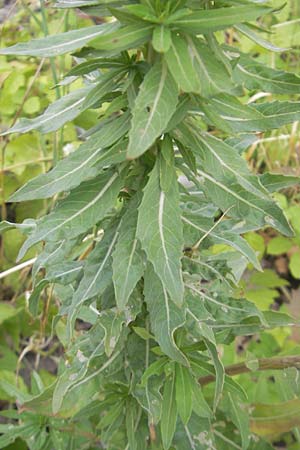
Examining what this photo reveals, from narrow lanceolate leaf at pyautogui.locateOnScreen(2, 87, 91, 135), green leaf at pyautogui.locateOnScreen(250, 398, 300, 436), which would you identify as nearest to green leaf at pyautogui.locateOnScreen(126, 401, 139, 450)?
green leaf at pyautogui.locateOnScreen(250, 398, 300, 436)

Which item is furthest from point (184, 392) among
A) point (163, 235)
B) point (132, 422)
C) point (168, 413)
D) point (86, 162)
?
point (86, 162)

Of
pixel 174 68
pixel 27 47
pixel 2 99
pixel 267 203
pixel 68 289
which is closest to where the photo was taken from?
pixel 174 68

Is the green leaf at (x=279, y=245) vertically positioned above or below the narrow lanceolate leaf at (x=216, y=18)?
below

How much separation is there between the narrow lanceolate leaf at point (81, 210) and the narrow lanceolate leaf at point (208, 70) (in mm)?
321

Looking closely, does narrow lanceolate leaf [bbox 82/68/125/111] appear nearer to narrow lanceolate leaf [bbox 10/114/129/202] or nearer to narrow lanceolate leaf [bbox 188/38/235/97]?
narrow lanceolate leaf [bbox 10/114/129/202]

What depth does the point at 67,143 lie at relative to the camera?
2852 millimetres

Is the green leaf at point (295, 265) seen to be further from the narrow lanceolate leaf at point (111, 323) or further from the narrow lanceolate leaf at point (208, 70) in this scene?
the narrow lanceolate leaf at point (208, 70)

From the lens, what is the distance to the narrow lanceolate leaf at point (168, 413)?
1462mm

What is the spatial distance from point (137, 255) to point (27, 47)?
0.45m

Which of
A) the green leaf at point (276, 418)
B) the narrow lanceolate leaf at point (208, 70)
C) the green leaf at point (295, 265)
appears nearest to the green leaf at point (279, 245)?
the green leaf at point (295, 265)

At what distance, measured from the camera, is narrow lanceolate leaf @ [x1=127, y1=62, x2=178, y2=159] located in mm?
1027

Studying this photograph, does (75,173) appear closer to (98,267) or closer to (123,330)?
(98,267)

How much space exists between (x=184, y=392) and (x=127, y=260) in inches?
14.8

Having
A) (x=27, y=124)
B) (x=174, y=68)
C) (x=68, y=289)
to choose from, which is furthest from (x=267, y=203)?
(x=68, y=289)
